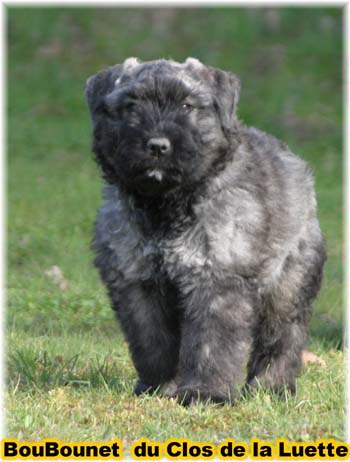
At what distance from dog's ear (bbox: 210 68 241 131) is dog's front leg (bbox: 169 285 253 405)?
40.2 inches

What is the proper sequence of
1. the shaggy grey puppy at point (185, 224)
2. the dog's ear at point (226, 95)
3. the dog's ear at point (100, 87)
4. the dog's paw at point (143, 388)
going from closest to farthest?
1. the shaggy grey puppy at point (185, 224)
2. the dog's ear at point (226, 95)
3. the dog's ear at point (100, 87)
4. the dog's paw at point (143, 388)

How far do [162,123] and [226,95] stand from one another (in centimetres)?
60

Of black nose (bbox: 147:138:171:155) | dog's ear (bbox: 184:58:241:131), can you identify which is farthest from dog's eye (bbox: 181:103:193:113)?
black nose (bbox: 147:138:171:155)

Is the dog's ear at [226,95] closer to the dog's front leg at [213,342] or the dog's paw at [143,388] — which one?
the dog's front leg at [213,342]

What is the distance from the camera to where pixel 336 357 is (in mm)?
8586

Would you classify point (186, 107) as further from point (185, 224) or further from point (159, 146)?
point (185, 224)

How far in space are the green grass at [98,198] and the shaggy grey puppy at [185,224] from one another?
35cm

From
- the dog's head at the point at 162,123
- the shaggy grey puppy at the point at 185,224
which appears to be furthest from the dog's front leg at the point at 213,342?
the dog's head at the point at 162,123

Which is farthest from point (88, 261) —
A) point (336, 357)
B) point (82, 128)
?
point (82, 128)

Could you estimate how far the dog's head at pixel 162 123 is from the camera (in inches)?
260

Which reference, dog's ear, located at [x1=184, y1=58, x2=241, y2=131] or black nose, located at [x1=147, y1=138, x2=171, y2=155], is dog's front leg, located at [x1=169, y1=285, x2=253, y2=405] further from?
dog's ear, located at [x1=184, y1=58, x2=241, y2=131]

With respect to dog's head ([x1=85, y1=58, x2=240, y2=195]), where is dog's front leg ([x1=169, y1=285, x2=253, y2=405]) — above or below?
below

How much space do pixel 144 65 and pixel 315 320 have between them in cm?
399

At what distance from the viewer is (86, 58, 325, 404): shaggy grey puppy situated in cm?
671
